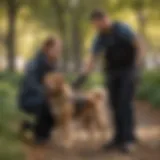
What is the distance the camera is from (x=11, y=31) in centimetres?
1653

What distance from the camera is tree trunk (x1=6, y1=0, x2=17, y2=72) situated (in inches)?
606

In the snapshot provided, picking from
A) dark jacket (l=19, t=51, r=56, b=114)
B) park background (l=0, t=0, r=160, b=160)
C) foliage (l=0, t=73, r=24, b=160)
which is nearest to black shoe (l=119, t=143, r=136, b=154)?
dark jacket (l=19, t=51, r=56, b=114)

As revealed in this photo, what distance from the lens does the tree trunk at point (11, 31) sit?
15398mm

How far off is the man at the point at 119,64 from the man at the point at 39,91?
0.54 meters

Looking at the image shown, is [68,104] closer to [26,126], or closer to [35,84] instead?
[35,84]

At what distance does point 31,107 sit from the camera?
21.3 feet

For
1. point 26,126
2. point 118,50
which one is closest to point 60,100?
point 26,126

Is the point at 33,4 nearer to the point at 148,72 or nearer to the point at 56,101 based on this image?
the point at 148,72

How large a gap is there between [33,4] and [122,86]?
1091cm

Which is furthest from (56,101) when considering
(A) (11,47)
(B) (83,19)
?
(B) (83,19)

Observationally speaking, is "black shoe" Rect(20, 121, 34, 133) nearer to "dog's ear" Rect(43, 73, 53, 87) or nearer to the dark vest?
"dog's ear" Rect(43, 73, 53, 87)

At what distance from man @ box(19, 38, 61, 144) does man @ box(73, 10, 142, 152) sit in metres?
0.54

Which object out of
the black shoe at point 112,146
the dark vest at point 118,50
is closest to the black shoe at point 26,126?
the black shoe at point 112,146

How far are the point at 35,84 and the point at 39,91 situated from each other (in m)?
0.11
